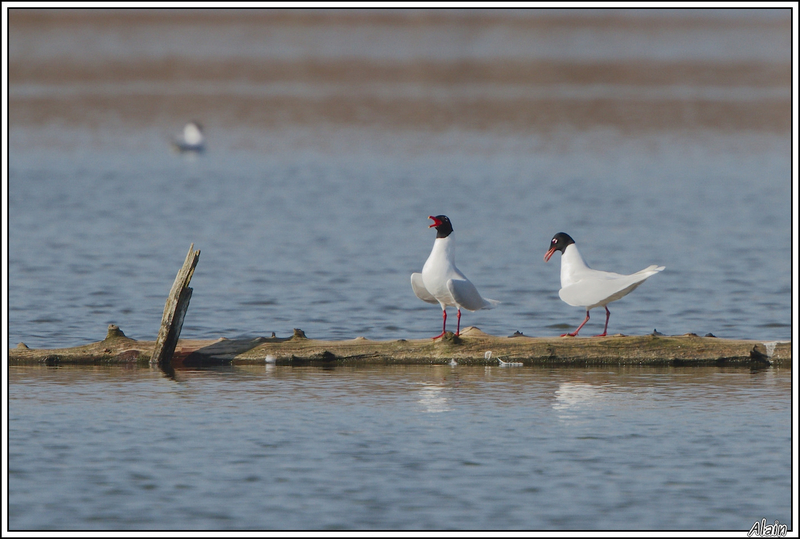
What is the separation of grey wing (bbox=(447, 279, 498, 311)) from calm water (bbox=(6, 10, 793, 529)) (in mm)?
717

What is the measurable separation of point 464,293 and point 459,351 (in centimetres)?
60

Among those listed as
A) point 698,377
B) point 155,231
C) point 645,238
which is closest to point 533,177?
point 645,238

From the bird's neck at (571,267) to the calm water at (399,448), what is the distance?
1.12 metres

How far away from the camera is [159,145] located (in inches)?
1599

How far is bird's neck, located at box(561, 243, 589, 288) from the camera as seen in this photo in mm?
13491

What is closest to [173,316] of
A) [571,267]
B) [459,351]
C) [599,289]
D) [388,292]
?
[459,351]

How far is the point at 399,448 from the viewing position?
10.3m

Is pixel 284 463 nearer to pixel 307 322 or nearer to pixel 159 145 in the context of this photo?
pixel 307 322

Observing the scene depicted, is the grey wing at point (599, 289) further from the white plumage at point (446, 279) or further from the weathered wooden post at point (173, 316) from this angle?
the weathered wooden post at point (173, 316)

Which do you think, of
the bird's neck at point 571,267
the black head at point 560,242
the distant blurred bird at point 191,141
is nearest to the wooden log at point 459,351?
the bird's neck at point 571,267

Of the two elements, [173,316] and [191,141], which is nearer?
[173,316]

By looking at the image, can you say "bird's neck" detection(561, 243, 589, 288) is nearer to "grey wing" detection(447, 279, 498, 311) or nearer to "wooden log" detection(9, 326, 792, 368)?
"wooden log" detection(9, 326, 792, 368)

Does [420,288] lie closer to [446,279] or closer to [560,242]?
[446,279]

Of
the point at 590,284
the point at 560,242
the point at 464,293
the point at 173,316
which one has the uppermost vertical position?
the point at 560,242
